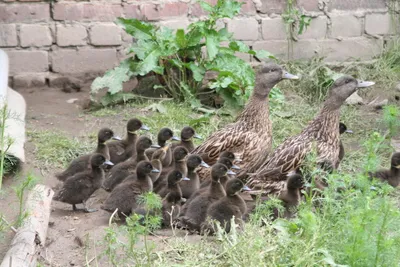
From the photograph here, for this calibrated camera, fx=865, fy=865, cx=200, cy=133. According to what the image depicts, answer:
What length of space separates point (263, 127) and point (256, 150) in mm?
266

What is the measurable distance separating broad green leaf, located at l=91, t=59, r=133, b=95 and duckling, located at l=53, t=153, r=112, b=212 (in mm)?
2344

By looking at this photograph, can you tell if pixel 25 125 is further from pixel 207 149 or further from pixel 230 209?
pixel 230 209

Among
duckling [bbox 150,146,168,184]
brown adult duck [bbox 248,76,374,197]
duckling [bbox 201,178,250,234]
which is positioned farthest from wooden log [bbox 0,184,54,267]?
brown adult duck [bbox 248,76,374,197]

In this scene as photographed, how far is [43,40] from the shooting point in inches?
397

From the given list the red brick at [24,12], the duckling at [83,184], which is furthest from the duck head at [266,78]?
the red brick at [24,12]

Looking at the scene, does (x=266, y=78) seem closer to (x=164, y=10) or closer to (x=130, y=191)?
(x=130, y=191)

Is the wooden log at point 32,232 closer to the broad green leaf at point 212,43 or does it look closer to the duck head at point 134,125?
the duck head at point 134,125

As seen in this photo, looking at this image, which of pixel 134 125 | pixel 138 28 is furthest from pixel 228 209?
pixel 138 28

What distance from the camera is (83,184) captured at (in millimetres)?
6992

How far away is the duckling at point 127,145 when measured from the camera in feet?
25.9

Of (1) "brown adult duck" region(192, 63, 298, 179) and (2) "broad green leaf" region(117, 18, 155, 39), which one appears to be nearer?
(1) "brown adult duck" region(192, 63, 298, 179)

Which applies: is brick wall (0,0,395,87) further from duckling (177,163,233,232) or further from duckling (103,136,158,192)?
duckling (177,163,233,232)

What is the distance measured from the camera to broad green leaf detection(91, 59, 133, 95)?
30.9 feet

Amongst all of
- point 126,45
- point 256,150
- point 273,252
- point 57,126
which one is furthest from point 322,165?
point 126,45
